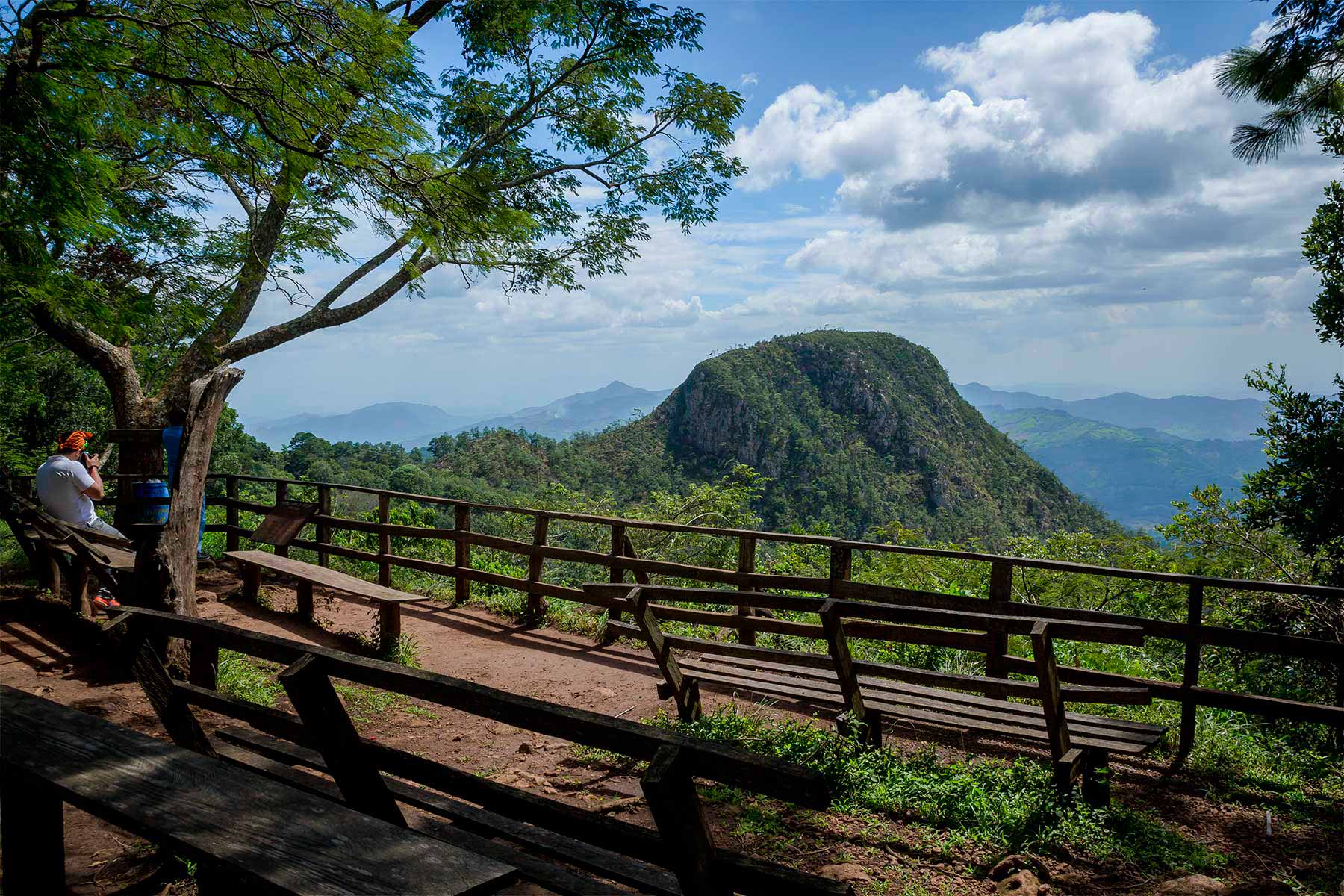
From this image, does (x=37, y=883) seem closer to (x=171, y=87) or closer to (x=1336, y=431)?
(x=171, y=87)

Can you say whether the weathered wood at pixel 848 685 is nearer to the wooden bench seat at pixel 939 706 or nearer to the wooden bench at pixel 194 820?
the wooden bench seat at pixel 939 706

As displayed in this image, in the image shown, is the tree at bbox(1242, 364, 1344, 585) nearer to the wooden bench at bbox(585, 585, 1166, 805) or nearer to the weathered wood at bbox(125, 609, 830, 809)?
the wooden bench at bbox(585, 585, 1166, 805)

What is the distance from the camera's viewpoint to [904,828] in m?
3.81

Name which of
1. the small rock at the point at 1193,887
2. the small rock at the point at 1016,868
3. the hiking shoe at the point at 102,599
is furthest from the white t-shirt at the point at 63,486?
the small rock at the point at 1193,887

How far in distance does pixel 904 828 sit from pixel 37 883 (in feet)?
10.6

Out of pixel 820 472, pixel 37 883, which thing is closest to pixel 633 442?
pixel 820 472

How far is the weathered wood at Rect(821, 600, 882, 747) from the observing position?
399cm

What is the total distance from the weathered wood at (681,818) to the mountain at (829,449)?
43246 mm

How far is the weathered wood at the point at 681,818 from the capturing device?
5.88 feet

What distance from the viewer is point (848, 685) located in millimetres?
4328

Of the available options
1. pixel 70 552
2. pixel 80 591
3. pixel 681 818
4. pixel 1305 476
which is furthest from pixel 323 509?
pixel 1305 476

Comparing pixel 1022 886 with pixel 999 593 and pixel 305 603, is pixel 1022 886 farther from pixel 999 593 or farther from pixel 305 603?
pixel 305 603

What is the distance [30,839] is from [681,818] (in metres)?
1.93

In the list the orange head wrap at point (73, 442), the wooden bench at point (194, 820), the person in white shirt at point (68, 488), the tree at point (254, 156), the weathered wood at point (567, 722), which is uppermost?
the tree at point (254, 156)
